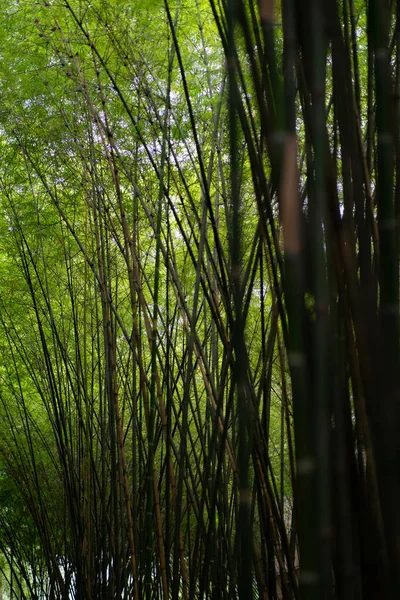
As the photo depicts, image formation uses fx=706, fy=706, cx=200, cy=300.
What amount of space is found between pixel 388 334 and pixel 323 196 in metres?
0.18

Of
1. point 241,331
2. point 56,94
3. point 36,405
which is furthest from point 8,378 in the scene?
point 241,331

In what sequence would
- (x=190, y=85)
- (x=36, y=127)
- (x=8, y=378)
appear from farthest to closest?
(x=8, y=378) < (x=190, y=85) < (x=36, y=127)

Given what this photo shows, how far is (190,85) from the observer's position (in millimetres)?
3730

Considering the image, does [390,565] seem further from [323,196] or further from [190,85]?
[190,85]

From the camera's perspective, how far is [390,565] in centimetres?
73

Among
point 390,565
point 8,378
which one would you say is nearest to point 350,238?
point 390,565

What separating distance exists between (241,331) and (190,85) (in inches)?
126

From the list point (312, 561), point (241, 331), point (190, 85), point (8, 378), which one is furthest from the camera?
point (8, 378)

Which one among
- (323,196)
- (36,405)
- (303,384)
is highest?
(36,405)

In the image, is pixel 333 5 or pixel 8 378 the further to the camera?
pixel 8 378

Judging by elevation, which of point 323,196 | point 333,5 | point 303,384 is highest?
point 333,5

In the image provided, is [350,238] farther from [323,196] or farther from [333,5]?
[333,5]

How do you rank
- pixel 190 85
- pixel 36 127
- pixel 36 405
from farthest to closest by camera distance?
pixel 36 405 → pixel 190 85 → pixel 36 127

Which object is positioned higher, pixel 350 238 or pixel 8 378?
pixel 8 378
